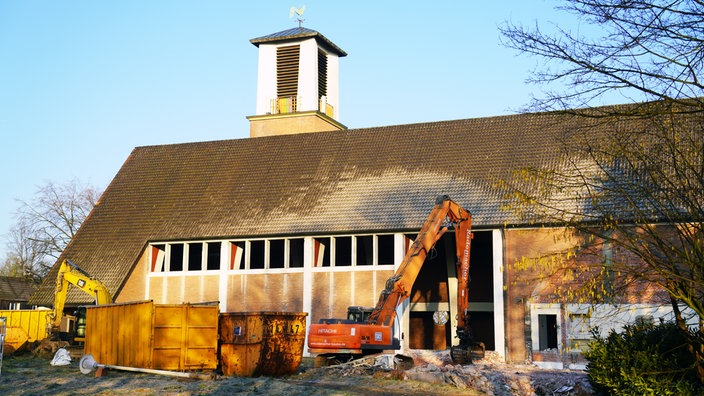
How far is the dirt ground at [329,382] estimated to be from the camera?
63.4 ft

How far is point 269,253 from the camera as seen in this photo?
34.6m

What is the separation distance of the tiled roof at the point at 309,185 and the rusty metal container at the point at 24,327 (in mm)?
2328

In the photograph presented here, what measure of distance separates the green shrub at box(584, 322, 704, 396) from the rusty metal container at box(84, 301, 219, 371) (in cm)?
1047

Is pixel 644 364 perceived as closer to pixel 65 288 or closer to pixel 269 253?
pixel 269 253

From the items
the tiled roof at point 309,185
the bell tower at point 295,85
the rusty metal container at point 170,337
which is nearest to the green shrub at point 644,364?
the rusty metal container at point 170,337

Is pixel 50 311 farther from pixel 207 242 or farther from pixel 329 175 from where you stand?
pixel 329 175

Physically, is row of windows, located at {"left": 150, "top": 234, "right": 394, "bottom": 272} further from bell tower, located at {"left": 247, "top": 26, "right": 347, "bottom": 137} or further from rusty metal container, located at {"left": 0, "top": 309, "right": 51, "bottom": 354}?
bell tower, located at {"left": 247, "top": 26, "right": 347, "bottom": 137}

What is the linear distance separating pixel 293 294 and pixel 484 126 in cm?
1088

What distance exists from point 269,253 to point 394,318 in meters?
11.0

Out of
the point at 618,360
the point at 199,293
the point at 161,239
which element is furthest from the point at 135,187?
the point at 618,360

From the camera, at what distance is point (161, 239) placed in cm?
3603

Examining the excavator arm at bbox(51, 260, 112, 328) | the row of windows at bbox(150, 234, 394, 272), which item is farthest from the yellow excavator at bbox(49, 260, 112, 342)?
the row of windows at bbox(150, 234, 394, 272)

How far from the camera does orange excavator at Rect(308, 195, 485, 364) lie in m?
22.9

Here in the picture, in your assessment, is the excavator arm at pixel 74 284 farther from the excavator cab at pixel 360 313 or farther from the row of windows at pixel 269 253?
the excavator cab at pixel 360 313
